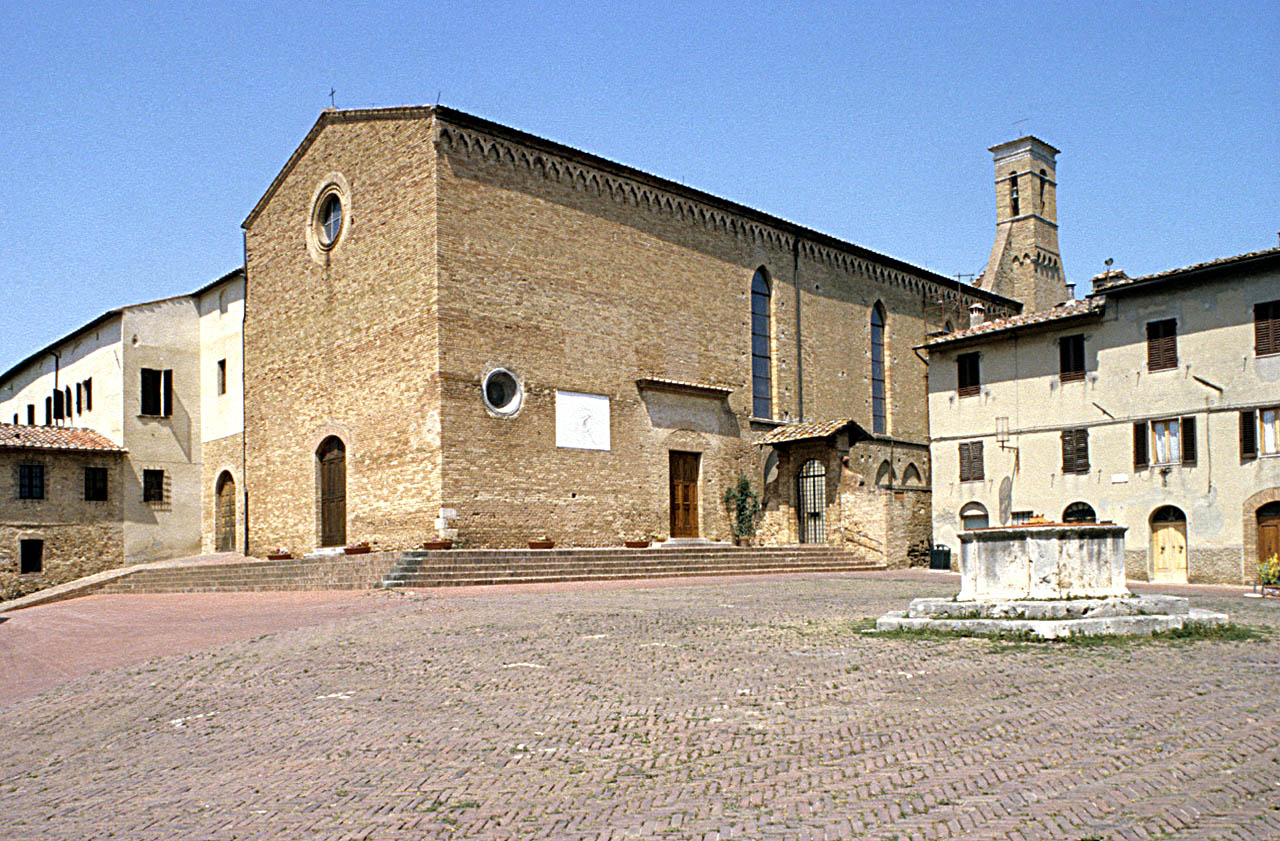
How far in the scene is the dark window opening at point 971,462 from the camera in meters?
29.7

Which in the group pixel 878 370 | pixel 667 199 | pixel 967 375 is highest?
pixel 667 199

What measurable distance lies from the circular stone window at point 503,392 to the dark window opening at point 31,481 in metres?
15.0

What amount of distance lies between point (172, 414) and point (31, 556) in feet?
19.9

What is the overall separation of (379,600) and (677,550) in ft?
35.9

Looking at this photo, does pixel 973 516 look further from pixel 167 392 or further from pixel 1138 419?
pixel 167 392

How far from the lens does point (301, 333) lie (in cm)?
3017

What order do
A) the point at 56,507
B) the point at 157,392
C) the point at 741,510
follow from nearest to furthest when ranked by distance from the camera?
the point at 56,507 < the point at 741,510 < the point at 157,392

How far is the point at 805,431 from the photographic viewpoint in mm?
31688

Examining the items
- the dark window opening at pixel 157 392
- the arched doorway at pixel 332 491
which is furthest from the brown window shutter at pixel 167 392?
the arched doorway at pixel 332 491

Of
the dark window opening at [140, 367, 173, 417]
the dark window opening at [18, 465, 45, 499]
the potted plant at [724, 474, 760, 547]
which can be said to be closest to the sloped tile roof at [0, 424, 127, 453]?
the dark window opening at [18, 465, 45, 499]

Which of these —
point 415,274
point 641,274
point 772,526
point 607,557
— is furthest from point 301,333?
point 772,526

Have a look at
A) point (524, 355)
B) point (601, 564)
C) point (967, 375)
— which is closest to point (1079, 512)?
point (967, 375)

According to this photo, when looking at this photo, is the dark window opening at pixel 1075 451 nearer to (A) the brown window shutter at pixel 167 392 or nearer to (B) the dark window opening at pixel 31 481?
(A) the brown window shutter at pixel 167 392

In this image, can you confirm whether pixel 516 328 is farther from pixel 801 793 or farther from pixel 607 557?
pixel 801 793
